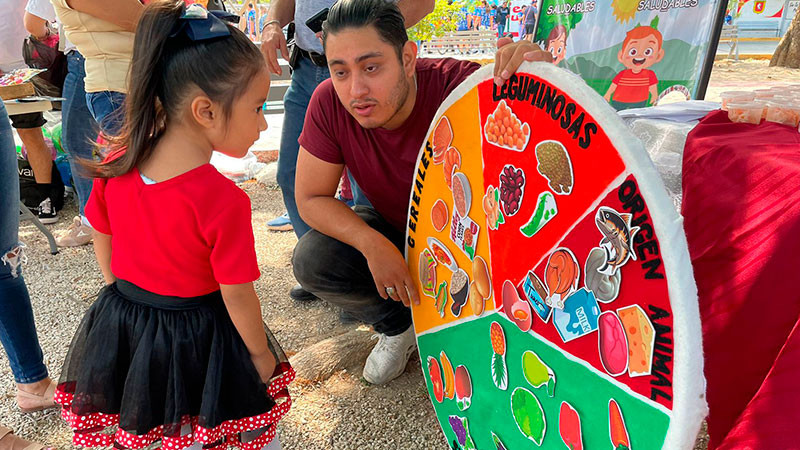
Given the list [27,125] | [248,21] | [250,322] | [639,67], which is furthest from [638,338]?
[248,21]

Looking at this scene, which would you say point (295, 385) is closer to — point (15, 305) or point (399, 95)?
point (15, 305)

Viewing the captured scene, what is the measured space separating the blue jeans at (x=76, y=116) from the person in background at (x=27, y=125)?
116 centimetres

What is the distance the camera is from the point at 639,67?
349 centimetres

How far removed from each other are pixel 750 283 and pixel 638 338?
1.46 feet

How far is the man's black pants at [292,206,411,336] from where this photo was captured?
2049 millimetres

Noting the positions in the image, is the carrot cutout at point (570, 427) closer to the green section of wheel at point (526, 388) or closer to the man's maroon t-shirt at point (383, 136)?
the green section of wheel at point (526, 388)

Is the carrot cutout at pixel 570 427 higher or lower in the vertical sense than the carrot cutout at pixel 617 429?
lower

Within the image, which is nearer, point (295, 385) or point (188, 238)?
point (188, 238)

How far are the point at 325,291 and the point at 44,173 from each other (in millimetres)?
3233

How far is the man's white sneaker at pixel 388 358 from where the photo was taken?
218 centimetres

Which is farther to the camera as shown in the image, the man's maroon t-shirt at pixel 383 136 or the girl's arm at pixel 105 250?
the man's maroon t-shirt at pixel 383 136

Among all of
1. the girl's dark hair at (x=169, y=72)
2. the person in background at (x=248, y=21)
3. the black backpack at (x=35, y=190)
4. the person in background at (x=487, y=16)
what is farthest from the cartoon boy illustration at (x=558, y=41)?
the person in background at (x=487, y=16)

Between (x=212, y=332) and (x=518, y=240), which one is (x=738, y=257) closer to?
(x=518, y=240)

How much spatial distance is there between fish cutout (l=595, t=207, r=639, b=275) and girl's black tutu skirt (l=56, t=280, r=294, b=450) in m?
0.90
